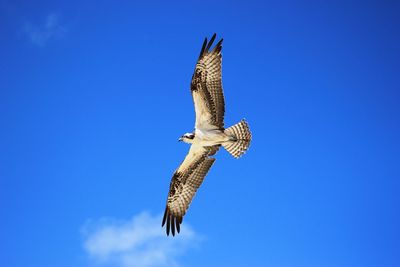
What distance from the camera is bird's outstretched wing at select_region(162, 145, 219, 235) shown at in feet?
46.4

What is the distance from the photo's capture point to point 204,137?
13.5 metres

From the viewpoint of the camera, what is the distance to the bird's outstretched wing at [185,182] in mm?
14148

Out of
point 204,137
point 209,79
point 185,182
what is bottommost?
point 185,182

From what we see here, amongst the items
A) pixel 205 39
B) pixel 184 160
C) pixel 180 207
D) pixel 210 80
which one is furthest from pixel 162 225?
pixel 205 39

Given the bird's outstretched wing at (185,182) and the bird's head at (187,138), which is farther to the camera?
the bird's outstretched wing at (185,182)

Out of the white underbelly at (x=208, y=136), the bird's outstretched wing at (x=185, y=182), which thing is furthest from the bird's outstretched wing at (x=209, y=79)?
the bird's outstretched wing at (x=185, y=182)

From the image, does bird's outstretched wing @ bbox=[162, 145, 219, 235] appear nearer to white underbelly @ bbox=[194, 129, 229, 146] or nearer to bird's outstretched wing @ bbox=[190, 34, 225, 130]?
white underbelly @ bbox=[194, 129, 229, 146]

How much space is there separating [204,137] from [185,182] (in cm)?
155

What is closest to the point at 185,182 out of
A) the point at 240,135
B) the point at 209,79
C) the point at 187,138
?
the point at 187,138

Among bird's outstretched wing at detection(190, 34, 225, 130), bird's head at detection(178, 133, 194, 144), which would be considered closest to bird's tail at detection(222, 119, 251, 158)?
bird's outstretched wing at detection(190, 34, 225, 130)

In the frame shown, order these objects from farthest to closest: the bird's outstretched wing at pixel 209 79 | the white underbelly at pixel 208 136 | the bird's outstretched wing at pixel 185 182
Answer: the bird's outstretched wing at pixel 185 182, the white underbelly at pixel 208 136, the bird's outstretched wing at pixel 209 79

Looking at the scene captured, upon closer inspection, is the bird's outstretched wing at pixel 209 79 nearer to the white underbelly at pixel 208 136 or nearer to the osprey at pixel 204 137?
the osprey at pixel 204 137

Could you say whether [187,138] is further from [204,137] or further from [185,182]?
[185,182]

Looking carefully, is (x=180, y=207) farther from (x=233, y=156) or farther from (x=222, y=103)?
(x=222, y=103)
